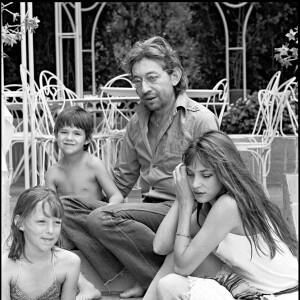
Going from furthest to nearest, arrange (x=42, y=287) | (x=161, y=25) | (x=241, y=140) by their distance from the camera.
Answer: (x=161, y=25) → (x=241, y=140) → (x=42, y=287)

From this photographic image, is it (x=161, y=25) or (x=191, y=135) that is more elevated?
(x=161, y=25)

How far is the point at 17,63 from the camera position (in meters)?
8.91

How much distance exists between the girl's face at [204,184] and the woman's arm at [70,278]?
1.92 feet

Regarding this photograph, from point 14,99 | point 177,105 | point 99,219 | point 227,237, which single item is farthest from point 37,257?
point 14,99

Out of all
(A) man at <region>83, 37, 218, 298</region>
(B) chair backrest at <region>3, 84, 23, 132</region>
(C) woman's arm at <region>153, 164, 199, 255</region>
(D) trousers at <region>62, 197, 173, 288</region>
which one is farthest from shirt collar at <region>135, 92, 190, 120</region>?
(B) chair backrest at <region>3, 84, 23, 132</region>

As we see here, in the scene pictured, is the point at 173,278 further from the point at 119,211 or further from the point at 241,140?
the point at 241,140

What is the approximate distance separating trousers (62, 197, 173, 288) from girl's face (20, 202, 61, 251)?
392 mm

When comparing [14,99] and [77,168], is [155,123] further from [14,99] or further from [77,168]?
[14,99]

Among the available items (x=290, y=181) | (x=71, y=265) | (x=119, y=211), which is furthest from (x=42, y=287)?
(x=290, y=181)

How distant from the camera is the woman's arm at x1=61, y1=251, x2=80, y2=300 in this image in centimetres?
352

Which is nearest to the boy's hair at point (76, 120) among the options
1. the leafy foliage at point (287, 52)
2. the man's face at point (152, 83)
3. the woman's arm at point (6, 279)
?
the man's face at point (152, 83)

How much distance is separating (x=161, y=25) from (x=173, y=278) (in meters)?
6.59

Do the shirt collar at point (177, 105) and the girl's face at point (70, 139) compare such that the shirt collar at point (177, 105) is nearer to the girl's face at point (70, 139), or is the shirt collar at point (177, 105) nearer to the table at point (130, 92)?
the girl's face at point (70, 139)

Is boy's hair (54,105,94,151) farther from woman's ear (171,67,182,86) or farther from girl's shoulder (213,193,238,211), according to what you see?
girl's shoulder (213,193,238,211)
